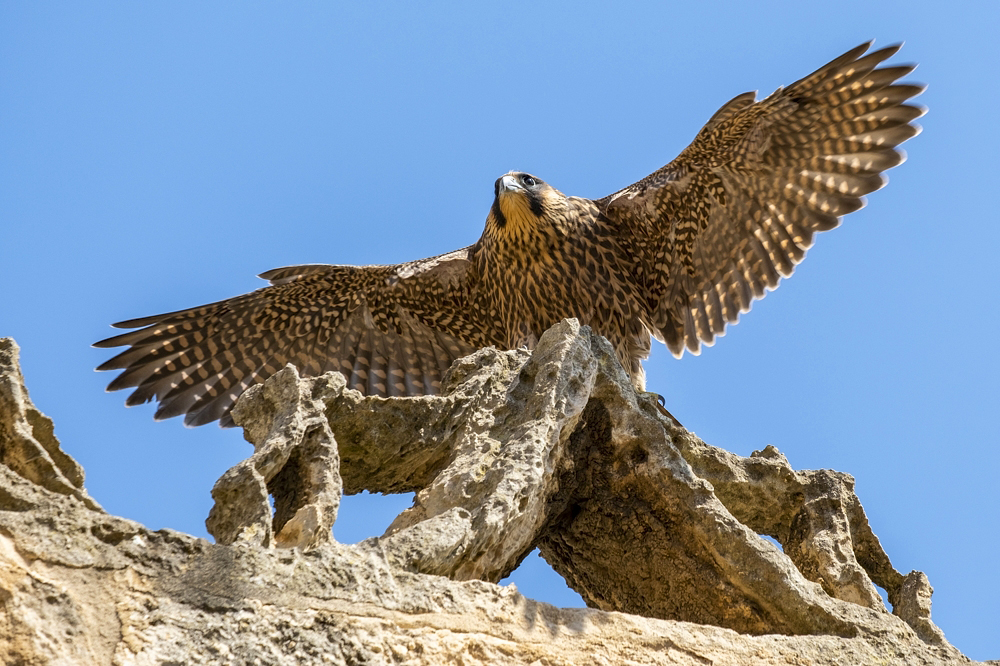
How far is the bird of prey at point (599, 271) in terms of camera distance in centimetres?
760

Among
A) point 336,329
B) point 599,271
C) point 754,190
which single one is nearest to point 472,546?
point 599,271

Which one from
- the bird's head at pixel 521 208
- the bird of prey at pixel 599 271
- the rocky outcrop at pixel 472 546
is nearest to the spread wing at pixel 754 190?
the bird of prey at pixel 599 271

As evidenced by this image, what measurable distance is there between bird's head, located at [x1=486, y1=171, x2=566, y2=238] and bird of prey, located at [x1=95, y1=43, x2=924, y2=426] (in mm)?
12

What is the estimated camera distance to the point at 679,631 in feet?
11.7

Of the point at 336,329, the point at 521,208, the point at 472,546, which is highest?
the point at 521,208

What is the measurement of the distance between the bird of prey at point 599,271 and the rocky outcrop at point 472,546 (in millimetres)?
2900

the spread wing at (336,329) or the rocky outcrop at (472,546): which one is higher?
the spread wing at (336,329)

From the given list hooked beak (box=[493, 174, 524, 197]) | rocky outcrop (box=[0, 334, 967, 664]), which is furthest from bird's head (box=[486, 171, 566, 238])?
rocky outcrop (box=[0, 334, 967, 664])

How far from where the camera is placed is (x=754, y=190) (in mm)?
7863

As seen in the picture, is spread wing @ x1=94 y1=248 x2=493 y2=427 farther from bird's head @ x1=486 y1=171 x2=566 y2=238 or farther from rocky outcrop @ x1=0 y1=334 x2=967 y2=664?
rocky outcrop @ x1=0 y1=334 x2=967 y2=664

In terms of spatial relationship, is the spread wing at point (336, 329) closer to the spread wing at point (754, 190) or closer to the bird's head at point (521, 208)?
the bird's head at point (521, 208)

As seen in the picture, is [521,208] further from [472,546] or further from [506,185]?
[472,546]

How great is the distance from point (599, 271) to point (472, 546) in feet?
15.0

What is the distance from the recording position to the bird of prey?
7.60 metres
